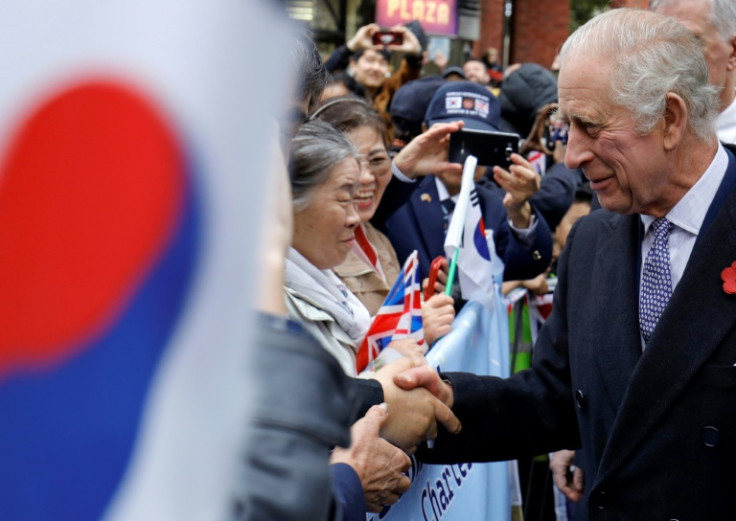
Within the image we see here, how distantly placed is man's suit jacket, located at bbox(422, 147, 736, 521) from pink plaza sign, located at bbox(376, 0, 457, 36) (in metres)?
8.63

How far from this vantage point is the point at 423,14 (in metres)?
11.6

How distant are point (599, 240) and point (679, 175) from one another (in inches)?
13.0

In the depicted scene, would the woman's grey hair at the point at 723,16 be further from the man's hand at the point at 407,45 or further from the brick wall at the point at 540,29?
the brick wall at the point at 540,29

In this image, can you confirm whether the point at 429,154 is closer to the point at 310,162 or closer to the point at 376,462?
the point at 310,162

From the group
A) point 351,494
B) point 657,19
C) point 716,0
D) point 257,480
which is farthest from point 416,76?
point 257,480

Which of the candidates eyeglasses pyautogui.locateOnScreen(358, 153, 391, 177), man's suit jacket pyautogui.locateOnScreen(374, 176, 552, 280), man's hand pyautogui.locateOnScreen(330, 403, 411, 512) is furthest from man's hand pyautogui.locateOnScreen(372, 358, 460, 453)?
man's suit jacket pyautogui.locateOnScreen(374, 176, 552, 280)

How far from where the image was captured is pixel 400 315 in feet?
9.60

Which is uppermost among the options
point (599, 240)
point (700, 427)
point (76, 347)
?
point (76, 347)

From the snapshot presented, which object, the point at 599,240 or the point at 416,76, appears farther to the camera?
the point at 416,76

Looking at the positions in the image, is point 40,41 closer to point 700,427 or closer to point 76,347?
point 76,347

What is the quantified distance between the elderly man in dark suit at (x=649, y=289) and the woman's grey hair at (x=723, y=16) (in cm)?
97

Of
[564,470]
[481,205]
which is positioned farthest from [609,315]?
[481,205]

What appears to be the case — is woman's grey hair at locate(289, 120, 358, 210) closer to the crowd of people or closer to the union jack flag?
the crowd of people

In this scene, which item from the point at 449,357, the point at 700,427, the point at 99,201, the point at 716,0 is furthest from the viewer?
the point at 716,0
